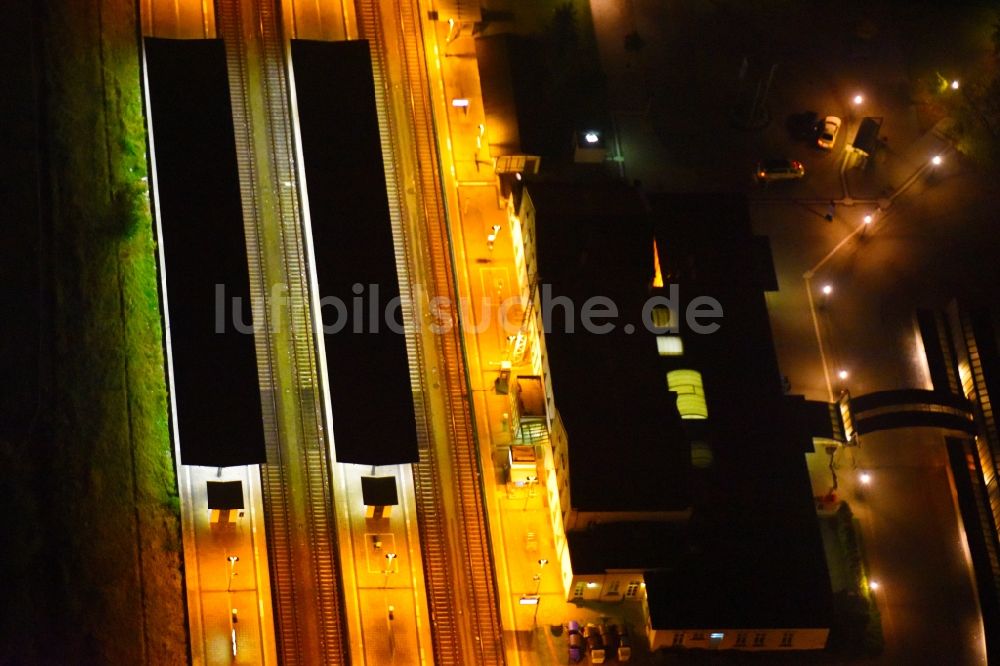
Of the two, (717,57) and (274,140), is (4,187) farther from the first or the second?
(717,57)

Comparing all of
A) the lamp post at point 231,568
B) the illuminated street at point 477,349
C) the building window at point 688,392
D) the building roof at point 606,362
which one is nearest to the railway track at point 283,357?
the illuminated street at point 477,349

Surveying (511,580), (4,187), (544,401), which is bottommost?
(511,580)

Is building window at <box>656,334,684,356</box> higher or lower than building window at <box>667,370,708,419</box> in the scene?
higher

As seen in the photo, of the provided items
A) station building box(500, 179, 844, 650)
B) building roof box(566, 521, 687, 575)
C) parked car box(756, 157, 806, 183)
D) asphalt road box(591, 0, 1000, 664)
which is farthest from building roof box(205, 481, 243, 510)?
parked car box(756, 157, 806, 183)

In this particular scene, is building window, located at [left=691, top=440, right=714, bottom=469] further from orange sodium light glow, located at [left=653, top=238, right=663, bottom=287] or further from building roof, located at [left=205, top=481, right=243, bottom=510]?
building roof, located at [left=205, top=481, right=243, bottom=510]

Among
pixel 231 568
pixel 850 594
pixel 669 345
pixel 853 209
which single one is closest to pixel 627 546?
pixel 669 345

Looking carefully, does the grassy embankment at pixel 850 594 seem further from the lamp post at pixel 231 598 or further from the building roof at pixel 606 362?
the lamp post at pixel 231 598

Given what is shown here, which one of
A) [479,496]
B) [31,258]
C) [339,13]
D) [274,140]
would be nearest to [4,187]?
[31,258]
